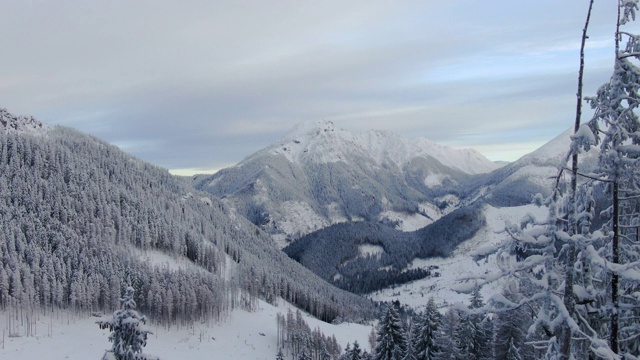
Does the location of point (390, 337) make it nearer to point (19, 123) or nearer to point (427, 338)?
point (427, 338)

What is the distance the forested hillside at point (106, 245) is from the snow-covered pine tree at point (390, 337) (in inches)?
2796

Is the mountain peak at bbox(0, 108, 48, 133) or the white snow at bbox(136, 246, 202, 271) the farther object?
the mountain peak at bbox(0, 108, 48, 133)

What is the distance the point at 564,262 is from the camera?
12.0m

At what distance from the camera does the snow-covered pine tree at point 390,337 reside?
198 feet

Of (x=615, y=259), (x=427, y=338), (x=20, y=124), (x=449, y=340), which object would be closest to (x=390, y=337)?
(x=427, y=338)

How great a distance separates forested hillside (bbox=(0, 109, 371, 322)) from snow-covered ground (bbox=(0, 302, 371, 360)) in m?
4.38

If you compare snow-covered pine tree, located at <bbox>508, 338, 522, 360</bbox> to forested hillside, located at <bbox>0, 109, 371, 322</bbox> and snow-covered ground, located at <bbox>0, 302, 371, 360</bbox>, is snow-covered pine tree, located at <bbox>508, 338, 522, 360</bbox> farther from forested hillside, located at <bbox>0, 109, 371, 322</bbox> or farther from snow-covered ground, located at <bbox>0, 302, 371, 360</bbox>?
forested hillside, located at <bbox>0, 109, 371, 322</bbox>

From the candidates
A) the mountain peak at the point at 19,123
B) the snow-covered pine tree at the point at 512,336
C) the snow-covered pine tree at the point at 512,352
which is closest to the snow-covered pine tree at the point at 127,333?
the snow-covered pine tree at the point at 512,336

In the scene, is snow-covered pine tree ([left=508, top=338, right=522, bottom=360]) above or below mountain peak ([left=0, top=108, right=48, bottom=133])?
below

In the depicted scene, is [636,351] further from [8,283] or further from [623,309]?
[8,283]

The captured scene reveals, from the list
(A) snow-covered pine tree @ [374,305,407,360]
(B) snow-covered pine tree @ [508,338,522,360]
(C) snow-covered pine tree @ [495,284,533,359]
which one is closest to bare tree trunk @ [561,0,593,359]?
(C) snow-covered pine tree @ [495,284,533,359]

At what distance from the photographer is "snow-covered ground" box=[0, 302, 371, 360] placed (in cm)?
9256

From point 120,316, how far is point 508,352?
42.5 m

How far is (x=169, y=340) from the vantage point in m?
111
